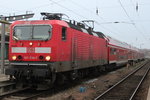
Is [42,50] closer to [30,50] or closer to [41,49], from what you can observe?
[41,49]

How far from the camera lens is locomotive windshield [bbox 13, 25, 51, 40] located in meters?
11.9

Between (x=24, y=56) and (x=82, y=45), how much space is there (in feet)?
14.0

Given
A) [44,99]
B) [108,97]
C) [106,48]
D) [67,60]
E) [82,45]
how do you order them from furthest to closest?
[106,48] → [82,45] → [67,60] → [108,97] → [44,99]

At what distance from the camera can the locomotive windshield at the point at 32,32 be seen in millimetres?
11869

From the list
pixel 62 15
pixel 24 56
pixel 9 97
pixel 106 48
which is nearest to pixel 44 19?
pixel 62 15

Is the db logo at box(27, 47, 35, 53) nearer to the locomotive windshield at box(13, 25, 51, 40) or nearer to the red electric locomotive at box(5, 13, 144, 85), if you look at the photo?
the red electric locomotive at box(5, 13, 144, 85)

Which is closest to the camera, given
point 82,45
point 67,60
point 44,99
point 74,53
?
point 44,99

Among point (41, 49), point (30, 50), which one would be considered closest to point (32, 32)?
point (30, 50)

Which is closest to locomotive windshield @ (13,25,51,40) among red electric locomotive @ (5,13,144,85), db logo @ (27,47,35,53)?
red electric locomotive @ (5,13,144,85)

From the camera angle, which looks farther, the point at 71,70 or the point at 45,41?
the point at 71,70

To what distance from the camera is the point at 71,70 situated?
13828mm

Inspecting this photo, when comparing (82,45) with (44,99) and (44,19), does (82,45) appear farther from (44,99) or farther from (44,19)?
(44,99)

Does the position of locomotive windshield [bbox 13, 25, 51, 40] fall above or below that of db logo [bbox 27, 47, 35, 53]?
above

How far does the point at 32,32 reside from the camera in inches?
476
